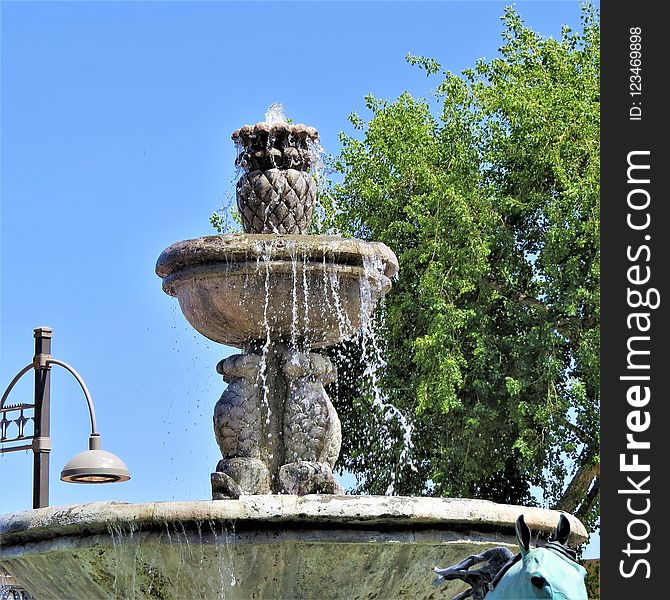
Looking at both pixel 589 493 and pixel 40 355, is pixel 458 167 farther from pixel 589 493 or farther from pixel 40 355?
pixel 40 355

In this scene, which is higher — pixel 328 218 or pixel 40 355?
pixel 328 218

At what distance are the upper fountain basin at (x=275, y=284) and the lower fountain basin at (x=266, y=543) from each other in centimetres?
181

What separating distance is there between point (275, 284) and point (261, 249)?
0.24m

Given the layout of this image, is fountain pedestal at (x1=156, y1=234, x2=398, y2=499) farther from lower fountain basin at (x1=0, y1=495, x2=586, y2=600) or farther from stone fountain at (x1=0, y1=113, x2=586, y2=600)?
lower fountain basin at (x1=0, y1=495, x2=586, y2=600)

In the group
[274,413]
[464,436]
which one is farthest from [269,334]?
[464,436]

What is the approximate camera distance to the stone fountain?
7273 mm

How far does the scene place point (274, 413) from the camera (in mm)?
8805

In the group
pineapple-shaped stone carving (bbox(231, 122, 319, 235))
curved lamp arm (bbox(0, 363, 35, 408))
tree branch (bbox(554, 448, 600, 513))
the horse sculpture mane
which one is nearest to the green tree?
tree branch (bbox(554, 448, 600, 513))

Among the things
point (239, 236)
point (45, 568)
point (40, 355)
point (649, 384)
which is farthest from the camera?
point (40, 355)

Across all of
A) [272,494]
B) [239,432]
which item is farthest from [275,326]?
[272,494]

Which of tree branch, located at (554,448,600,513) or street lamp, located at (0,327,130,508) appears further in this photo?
tree branch, located at (554,448,600,513)

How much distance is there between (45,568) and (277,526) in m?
1.41

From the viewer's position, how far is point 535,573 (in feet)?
16.4

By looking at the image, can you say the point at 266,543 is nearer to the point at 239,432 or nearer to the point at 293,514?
the point at 293,514
